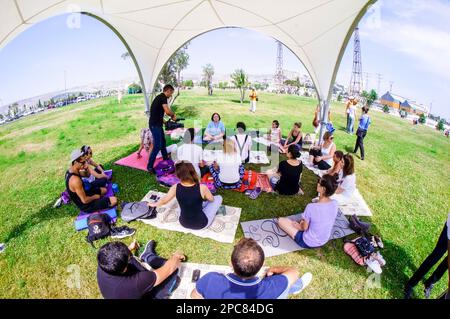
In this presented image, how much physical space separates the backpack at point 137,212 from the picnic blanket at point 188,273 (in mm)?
1417

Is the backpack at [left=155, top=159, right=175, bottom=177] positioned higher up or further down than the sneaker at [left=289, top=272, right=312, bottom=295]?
higher up

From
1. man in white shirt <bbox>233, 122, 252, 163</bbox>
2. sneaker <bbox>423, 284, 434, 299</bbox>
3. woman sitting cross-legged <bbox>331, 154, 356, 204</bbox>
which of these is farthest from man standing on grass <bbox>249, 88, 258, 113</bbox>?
sneaker <bbox>423, 284, 434, 299</bbox>

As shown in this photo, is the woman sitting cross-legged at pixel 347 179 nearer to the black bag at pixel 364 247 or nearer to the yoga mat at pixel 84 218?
the black bag at pixel 364 247

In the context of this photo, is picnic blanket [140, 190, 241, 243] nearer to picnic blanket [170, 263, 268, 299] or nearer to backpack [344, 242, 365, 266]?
picnic blanket [170, 263, 268, 299]

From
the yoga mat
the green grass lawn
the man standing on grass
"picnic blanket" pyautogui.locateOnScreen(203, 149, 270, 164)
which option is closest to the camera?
the green grass lawn

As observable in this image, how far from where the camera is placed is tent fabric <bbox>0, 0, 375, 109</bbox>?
4.96 m

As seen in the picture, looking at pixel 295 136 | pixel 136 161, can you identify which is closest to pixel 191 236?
pixel 136 161

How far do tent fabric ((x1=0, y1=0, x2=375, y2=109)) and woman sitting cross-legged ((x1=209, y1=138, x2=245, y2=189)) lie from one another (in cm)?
359

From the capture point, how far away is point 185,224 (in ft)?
14.3

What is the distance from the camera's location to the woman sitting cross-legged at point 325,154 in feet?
23.4

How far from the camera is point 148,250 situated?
3854 mm

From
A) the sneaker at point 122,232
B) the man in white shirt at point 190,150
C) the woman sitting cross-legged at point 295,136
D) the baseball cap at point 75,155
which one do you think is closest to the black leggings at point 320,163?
the woman sitting cross-legged at point 295,136

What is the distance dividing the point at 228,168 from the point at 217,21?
4749 mm

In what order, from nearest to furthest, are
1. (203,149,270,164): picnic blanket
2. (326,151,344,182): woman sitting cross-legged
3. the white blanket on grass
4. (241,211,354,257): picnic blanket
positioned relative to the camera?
the white blanket on grass
(241,211,354,257): picnic blanket
(326,151,344,182): woman sitting cross-legged
(203,149,270,164): picnic blanket
